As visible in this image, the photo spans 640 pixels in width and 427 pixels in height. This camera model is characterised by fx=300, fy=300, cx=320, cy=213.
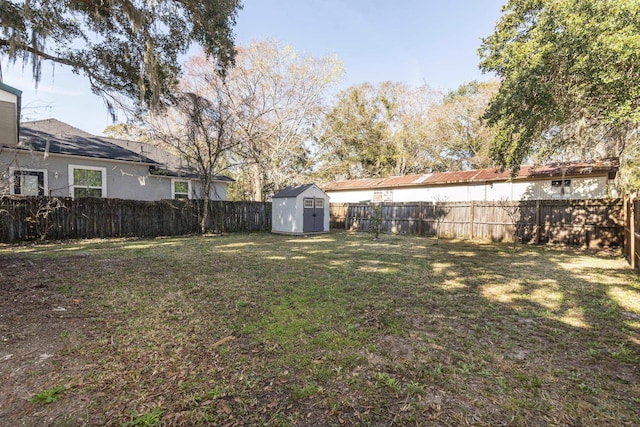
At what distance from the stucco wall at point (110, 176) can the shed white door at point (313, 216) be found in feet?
14.5

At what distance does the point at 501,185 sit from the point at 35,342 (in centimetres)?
1714

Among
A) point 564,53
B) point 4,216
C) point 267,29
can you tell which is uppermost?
point 267,29

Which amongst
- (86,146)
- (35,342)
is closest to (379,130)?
(86,146)

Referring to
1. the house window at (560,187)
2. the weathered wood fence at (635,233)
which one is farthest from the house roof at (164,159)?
the house window at (560,187)

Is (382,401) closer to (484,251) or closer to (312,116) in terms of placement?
(484,251)

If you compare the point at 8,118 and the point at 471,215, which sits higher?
the point at 8,118

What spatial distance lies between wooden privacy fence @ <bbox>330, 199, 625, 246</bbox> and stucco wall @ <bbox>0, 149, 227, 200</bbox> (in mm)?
8971

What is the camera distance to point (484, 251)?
8719 millimetres

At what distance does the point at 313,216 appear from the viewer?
13516mm

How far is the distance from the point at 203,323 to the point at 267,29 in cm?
1722

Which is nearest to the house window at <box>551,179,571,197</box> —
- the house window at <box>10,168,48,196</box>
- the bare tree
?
the bare tree

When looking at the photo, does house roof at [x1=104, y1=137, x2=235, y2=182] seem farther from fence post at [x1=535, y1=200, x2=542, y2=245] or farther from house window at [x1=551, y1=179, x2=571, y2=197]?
house window at [x1=551, y1=179, x2=571, y2=197]

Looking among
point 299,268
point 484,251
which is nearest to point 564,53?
point 484,251

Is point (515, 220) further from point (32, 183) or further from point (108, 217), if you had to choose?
point (32, 183)
